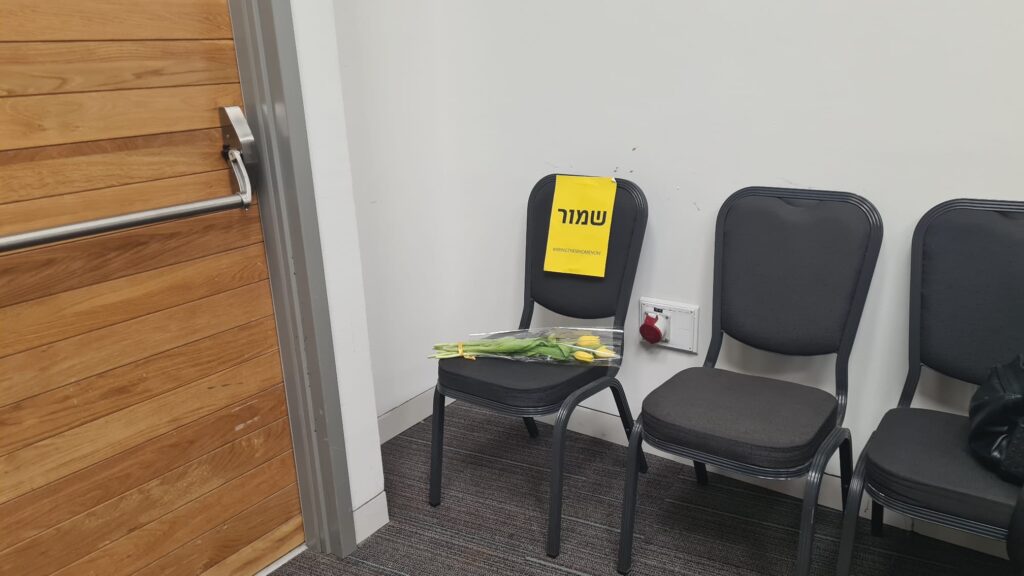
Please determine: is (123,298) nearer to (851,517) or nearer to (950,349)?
(851,517)

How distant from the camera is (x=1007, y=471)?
1.29m

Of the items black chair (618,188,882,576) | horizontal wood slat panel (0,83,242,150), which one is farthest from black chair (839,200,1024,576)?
horizontal wood slat panel (0,83,242,150)

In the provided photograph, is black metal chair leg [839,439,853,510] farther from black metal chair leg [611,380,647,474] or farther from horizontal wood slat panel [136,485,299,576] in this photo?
horizontal wood slat panel [136,485,299,576]

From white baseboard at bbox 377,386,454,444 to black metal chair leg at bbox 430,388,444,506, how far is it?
38 cm

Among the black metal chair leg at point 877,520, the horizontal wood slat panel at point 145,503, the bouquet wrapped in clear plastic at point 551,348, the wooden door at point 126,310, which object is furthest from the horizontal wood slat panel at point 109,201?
the black metal chair leg at point 877,520

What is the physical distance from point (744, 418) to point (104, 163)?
135 centimetres

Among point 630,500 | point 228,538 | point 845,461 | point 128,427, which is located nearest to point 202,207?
point 128,427

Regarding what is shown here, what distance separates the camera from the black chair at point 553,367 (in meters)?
1.80

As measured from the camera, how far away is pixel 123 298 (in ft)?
4.91

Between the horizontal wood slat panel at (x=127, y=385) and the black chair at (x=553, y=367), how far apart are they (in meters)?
0.49

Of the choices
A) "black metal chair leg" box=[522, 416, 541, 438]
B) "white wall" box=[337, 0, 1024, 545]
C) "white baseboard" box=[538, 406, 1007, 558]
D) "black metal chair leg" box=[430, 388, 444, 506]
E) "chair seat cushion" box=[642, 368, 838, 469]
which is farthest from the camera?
"black metal chair leg" box=[522, 416, 541, 438]

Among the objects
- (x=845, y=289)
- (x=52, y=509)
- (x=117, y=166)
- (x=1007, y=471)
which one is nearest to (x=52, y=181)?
(x=117, y=166)

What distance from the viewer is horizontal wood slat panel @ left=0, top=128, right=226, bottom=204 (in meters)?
1.33

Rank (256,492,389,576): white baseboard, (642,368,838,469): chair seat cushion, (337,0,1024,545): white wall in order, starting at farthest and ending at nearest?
1. (256,492,389,576): white baseboard
2. (337,0,1024,545): white wall
3. (642,368,838,469): chair seat cushion
